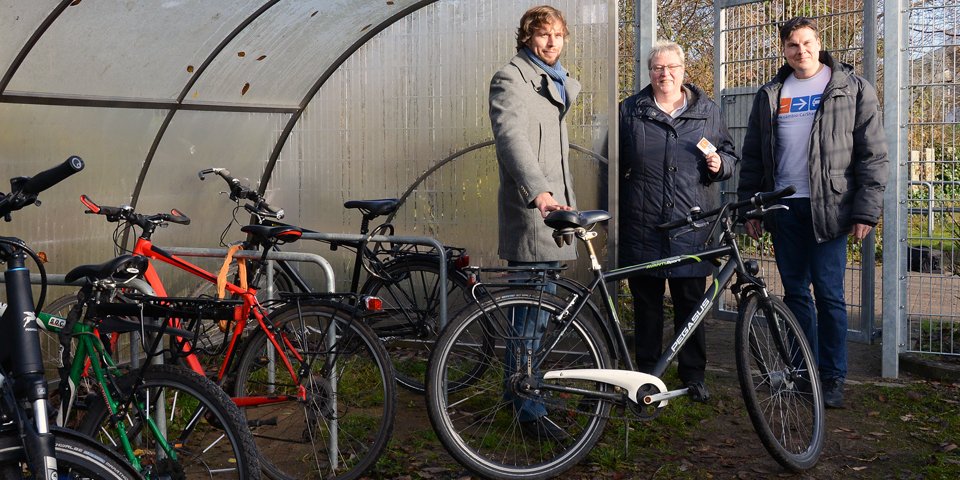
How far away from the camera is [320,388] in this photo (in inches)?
165

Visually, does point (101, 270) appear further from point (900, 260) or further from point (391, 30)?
point (900, 260)

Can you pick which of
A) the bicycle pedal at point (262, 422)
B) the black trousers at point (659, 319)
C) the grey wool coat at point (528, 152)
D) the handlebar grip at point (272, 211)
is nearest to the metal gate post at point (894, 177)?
the black trousers at point (659, 319)

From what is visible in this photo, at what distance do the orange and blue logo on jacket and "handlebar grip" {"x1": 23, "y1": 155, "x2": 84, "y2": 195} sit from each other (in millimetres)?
3815

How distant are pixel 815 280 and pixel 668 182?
974mm

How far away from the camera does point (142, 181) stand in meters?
6.31

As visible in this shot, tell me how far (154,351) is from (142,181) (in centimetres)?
302

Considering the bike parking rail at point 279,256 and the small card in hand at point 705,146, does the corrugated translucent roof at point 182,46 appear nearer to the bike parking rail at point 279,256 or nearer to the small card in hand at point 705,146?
the bike parking rail at point 279,256

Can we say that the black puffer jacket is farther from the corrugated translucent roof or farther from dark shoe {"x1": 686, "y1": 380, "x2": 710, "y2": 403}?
the corrugated translucent roof

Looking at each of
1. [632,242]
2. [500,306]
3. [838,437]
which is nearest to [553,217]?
[500,306]

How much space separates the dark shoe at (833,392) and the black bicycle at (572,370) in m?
0.99

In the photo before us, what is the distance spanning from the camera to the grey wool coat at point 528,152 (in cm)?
462

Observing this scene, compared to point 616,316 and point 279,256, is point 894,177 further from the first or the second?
point 279,256

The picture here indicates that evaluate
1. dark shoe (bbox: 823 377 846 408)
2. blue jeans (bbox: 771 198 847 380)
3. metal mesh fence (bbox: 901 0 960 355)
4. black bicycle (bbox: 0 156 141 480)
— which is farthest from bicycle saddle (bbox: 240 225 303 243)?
metal mesh fence (bbox: 901 0 960 355)

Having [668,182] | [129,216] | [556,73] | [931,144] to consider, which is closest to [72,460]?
[129,216]
